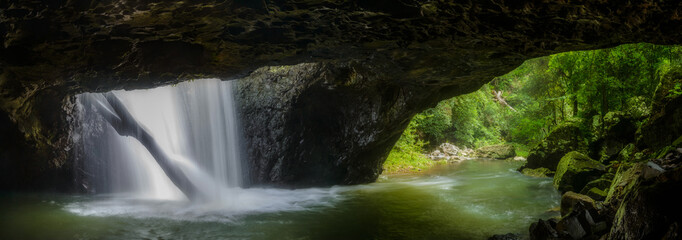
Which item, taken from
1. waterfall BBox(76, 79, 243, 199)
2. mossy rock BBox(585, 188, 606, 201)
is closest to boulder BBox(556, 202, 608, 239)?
mossy rock BBox(585, 188, 606, 201)

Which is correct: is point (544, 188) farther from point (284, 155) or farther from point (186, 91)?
point (186, 91)

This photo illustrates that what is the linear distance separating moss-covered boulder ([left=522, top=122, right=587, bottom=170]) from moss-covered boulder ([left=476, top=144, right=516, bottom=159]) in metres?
11.4

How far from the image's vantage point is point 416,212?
7.88 meters

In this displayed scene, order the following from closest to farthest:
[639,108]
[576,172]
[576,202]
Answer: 1. [576,202]
2. [576,172]
3. [639,108]

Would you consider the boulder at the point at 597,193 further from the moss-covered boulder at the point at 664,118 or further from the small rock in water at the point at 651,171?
the small rock in water at the point at 651,171

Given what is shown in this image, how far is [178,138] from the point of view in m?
11.6

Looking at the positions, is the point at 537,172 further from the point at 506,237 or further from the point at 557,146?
the point at 506,237

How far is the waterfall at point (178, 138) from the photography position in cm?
1137

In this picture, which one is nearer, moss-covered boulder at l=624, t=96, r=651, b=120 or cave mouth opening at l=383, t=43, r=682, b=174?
moss-covered boulder at l=624, t=96, r=651, b=120

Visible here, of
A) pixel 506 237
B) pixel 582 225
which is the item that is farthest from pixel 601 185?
pixel 506 237

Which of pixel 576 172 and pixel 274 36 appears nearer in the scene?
pixel 274 36

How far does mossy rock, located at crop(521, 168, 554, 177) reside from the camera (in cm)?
1456

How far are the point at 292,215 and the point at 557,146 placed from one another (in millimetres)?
12001

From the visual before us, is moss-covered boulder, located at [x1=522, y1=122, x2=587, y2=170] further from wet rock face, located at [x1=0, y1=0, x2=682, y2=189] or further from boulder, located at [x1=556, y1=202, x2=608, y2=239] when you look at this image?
boulder, located at [x1=556, y1=202, x2=608, y2=239]
